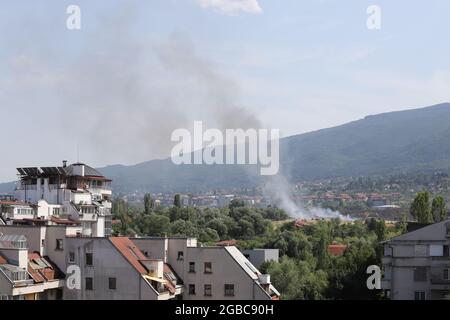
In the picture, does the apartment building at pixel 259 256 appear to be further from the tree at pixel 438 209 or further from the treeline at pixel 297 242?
the tree at pixel 438 209

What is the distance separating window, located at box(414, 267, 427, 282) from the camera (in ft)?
132

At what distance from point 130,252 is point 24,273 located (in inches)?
172

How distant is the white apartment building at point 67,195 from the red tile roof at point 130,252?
A: 23686 mm

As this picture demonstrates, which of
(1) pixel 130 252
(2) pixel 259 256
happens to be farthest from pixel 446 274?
(2) pixel 259 256

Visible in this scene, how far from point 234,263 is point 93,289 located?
19.0 feet

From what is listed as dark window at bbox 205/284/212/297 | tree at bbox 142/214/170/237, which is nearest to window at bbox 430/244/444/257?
dark window at bbox 205/284/212/297

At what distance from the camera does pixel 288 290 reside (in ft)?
165

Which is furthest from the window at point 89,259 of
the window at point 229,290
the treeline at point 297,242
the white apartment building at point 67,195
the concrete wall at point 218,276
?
the white apartment building at point 67,195

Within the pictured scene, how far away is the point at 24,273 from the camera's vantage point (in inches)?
1083

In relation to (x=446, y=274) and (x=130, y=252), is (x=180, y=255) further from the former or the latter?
(x=446, y=274)

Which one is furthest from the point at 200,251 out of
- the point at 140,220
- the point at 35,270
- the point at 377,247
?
the point at 140,220

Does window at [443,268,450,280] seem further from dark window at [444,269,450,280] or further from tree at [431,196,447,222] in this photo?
tree at [431,196,447,222]

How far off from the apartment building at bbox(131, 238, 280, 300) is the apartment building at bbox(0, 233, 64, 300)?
410cm
